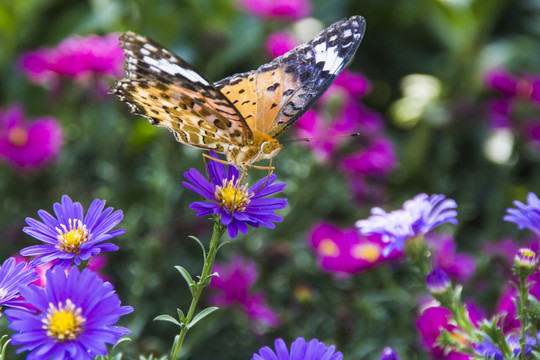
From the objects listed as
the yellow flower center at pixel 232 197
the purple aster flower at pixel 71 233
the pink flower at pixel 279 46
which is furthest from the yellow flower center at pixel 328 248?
the purple aster flower at pixel 71 233

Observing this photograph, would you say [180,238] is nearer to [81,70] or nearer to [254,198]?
[81,70]

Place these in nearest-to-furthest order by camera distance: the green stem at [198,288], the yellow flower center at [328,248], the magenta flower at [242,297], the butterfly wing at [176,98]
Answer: the green stem at [198,288], the butterfly wing at [176,98], the magenta flower at [242,297], the yellow flower center at [328,248]

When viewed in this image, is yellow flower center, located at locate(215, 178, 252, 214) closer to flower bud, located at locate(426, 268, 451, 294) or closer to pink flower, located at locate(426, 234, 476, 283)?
flower bud, located at locate(426, 268, 451, 294)

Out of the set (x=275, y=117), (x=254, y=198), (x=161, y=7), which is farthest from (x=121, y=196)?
(x=254, y=198)

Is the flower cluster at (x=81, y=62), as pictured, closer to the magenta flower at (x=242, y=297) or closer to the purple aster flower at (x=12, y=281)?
the magenta flower at (x=242, y=297)

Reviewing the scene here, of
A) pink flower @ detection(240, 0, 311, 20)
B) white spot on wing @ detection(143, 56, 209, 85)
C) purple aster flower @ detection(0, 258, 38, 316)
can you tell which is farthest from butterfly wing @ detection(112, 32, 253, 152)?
pink flower @ detection(240, 0, 311, 20)
